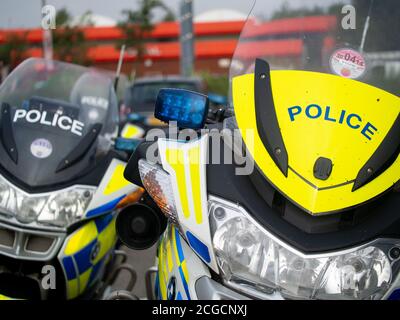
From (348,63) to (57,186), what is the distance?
183 centimetres

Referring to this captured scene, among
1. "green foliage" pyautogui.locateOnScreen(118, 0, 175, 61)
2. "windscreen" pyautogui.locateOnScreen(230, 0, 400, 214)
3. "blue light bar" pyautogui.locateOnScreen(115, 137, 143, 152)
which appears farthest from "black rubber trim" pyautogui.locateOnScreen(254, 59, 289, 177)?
"green foliage" pyautogui.locateOnScreen(118, 0, 175, 61)

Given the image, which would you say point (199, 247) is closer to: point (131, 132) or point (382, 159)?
point (382, 159)

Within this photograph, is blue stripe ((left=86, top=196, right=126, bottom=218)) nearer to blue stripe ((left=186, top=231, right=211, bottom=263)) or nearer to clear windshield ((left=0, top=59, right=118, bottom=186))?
clear windshield ((left=0, top=59, right=118, bottom=186))

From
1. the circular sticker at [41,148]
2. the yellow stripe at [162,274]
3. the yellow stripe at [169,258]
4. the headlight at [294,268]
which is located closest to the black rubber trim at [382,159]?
the headlight at [294,268]

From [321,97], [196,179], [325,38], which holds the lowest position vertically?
[196,179]

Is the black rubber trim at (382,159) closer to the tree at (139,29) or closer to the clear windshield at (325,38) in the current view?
the clear windshield at (325,38)

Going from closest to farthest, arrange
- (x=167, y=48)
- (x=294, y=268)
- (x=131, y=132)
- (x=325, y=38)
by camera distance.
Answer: (x=294, y=268), (x=325, y=38), (x=131, y=132), (x=167, y=48)

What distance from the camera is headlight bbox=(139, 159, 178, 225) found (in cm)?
247

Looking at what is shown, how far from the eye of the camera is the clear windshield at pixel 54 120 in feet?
12.4

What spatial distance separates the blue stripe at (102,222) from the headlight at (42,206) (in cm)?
15

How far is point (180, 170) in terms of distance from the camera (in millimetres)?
2469

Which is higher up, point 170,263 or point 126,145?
point 126,145

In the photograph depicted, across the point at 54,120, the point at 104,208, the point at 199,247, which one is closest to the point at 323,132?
the point at 199,247

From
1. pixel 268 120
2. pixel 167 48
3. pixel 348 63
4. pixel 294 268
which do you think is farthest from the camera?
pixel 167 48
